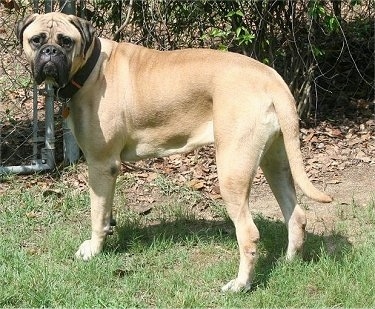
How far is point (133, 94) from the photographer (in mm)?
5023

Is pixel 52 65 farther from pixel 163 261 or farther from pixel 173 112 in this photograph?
pixel 163 261

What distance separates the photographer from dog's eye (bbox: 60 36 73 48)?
15.8 ft

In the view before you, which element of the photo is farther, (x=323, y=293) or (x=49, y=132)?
(x=49, y=132)

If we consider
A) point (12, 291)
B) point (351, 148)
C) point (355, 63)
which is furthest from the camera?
point (355, 63)

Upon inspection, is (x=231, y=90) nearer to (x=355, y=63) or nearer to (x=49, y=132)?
(x=49, y=132)

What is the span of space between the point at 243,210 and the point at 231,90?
2.49ft

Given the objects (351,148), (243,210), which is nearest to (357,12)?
(351,148)

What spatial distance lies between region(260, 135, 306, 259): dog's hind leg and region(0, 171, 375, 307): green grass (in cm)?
16

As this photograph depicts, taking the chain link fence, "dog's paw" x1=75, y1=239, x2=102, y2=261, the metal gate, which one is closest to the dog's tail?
"dog's paw" x1=75, y1=239, x2=102, y2=261

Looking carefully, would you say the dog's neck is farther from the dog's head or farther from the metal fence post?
the metal fence post

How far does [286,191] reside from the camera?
5098 mm

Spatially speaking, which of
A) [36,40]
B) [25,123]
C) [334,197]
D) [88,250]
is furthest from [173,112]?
→ [25,123]

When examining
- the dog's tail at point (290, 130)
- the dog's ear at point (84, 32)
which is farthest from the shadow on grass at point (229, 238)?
the dog's ear at point (84, 32)

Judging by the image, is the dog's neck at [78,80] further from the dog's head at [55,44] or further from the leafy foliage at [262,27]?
the leafy foliage at [262,27]
